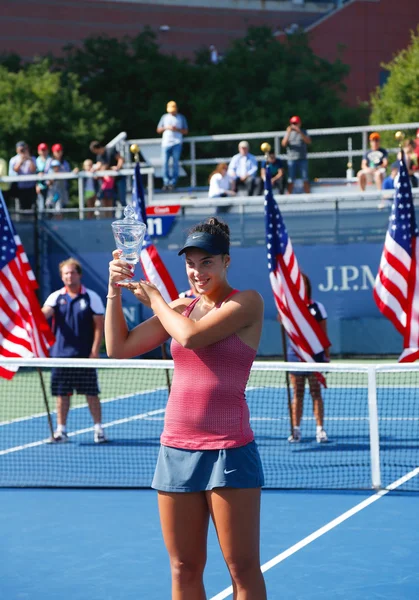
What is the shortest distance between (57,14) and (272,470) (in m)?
37.1

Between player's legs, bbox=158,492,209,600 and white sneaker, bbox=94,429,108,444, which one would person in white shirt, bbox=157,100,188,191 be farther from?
player's legs, bbox=158,492,209,600

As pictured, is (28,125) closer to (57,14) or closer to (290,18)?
(57,14)

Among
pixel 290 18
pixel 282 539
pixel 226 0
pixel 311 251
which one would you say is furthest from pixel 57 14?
pixel 282 539

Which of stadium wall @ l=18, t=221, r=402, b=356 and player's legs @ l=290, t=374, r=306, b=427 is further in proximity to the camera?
stadium wall @ l=18, t=221, r=402, b=356

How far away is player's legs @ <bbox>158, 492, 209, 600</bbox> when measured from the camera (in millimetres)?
4949

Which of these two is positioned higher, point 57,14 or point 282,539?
point 57,14

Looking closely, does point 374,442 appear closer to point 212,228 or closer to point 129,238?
point 212,228

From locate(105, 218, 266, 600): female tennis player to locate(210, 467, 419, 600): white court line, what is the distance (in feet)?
5.93

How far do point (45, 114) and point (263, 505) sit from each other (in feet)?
98.1

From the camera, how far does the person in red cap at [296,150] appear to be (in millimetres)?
22203

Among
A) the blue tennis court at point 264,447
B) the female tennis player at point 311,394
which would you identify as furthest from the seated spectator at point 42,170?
the female tennis player at point 311,394

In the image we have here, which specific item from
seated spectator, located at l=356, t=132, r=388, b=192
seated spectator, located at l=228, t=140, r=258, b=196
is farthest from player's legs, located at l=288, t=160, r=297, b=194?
seated spectator, located at l=356, t=132, r=388, b=192

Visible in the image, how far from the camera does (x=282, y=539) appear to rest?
316 inches

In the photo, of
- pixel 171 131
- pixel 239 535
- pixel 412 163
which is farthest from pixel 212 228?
pixel 171 131
